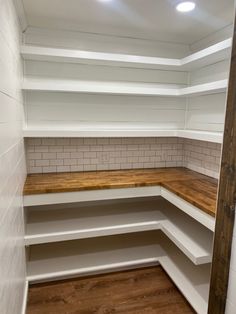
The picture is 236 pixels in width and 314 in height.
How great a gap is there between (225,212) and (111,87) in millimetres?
1503

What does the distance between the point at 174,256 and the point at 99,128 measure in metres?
1.58

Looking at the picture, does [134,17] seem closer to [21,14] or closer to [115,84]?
[115,84]

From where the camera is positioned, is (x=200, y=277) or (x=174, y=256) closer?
(x=200, y=277)

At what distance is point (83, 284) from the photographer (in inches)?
83.7

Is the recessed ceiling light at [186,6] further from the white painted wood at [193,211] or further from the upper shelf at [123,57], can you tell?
the white painted wood at [193,211]

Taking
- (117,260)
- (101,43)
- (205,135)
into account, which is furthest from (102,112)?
(117,260)

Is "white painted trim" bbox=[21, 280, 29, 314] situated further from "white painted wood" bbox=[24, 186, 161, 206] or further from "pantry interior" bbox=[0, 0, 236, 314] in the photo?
"white painted wood" bbox=[24, 186, 161, 206]

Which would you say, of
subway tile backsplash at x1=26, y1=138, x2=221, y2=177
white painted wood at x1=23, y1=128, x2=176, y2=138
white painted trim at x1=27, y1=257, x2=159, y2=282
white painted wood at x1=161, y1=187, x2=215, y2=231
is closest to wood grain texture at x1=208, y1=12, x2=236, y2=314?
white painted wood at x1=161, y1=187, x2=215, y2=231

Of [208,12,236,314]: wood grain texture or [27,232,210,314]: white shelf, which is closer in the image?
[208,12,236,314]: wood grain texture

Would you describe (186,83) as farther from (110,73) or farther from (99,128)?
(99,128)

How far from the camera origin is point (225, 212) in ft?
4.26

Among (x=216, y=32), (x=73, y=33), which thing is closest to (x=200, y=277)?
(x=216, y=32)

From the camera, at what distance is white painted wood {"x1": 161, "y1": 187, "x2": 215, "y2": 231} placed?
5.12ft

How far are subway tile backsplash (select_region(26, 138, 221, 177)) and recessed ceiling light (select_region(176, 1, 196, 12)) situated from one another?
1.24 m
